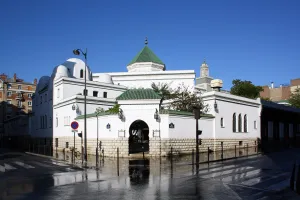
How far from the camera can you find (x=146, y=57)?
4706 centimetres

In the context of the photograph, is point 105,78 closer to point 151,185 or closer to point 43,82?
point 43,82

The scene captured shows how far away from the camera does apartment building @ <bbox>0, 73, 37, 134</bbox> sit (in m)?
74.3

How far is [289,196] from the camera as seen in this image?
9141 mm

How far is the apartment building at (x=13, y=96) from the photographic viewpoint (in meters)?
74.3

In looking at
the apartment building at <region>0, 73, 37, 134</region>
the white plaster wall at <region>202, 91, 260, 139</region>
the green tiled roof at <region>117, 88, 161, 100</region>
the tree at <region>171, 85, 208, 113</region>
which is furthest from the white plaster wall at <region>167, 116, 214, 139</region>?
the apartment building at <region>0, 73, 37, 134</region>

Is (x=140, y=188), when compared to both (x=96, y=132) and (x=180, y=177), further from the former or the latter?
(x=96, y=132)

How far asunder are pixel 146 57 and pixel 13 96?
46.8m

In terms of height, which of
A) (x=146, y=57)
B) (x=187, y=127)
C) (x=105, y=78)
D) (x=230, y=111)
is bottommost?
(x=187, y=127)

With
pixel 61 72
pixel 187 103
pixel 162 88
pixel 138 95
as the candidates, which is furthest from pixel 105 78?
pixel 138 95

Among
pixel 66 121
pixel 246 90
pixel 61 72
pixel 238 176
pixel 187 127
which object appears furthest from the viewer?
pixel 246 90

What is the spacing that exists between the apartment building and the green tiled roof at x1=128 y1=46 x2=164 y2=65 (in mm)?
38469

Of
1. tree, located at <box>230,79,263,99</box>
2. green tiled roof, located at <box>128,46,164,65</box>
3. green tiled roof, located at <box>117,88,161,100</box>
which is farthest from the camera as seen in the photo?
tree, located at <box>230,79,263,99</box>

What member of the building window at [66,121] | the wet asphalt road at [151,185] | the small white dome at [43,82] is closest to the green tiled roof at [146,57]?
the small white dome at [43,82]

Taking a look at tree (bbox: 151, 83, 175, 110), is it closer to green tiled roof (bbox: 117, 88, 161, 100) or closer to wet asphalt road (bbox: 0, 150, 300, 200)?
green tiled roof (bbox: 117, 88, 161, 100)
